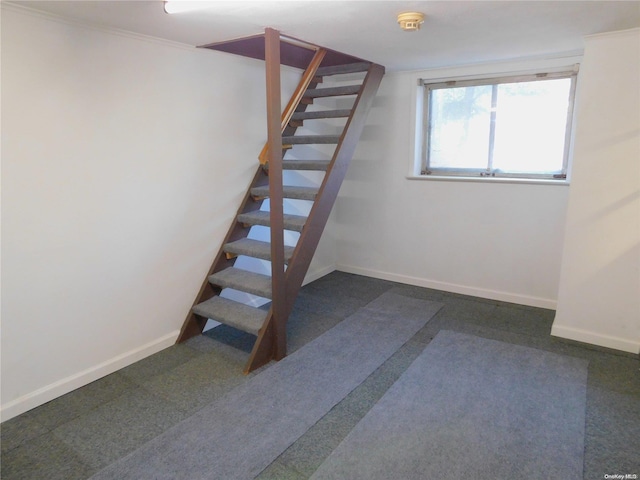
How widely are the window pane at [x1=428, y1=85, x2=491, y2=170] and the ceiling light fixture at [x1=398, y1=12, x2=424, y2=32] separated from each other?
6.09 ft

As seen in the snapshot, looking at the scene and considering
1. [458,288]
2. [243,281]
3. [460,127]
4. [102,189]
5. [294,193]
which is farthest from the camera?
[458,288]

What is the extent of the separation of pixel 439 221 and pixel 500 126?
1044 millimetres

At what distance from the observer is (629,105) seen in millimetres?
2615

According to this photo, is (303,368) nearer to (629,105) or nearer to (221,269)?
(221,269)

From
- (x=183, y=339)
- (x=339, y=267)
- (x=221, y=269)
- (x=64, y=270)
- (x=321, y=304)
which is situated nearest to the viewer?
(x=64, y=270)

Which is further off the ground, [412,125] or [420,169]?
[412,125]

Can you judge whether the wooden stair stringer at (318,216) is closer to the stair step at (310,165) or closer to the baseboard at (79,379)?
the stair step at (310,165)

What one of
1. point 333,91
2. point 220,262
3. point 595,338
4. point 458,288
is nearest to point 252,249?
point 220,262

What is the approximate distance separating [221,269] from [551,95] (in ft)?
10.4

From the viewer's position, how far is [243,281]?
308cm

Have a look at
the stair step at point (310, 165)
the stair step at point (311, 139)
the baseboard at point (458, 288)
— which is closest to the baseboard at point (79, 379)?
the stair step at point (310, 165)

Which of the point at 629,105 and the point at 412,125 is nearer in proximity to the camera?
the point at 629,105

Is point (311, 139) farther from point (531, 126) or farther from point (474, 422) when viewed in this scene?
point (474, 422)

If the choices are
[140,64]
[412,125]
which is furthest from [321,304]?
[140,64]
